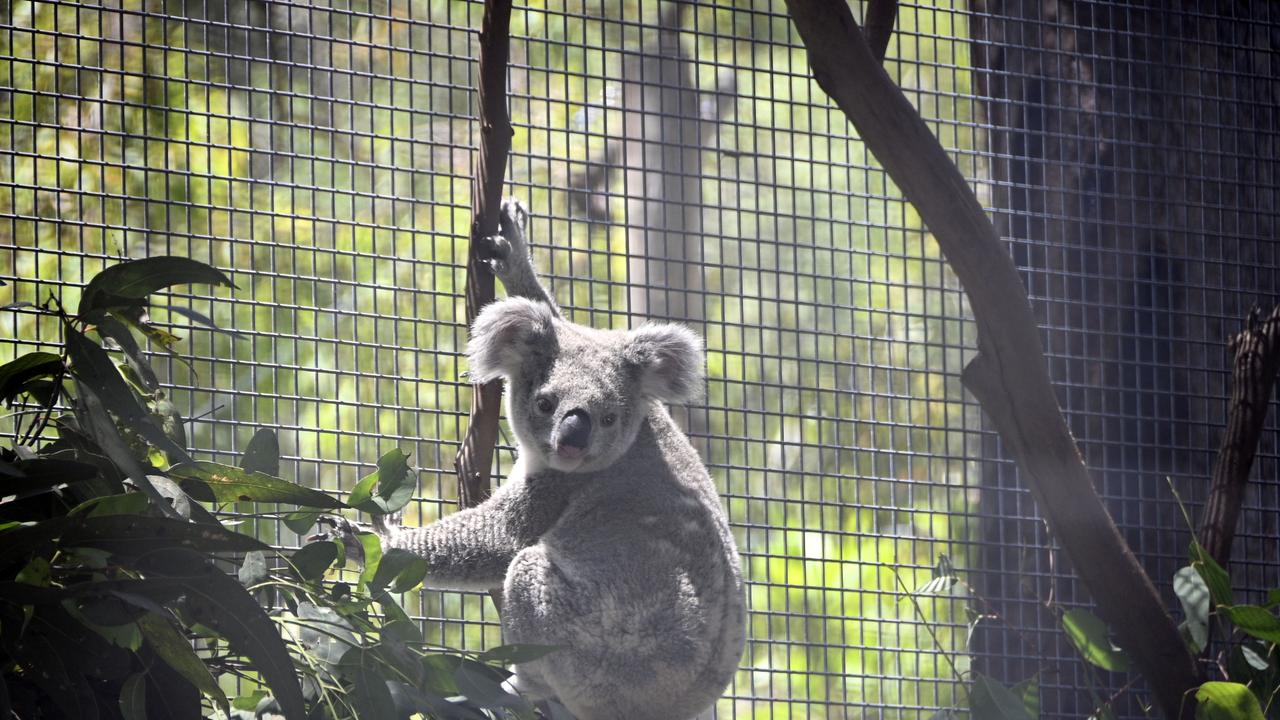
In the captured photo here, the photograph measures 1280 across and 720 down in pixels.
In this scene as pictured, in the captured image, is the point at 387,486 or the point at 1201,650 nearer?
the point at 387,486

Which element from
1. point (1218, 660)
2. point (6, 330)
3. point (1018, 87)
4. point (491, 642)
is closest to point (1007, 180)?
point (1018, 87)

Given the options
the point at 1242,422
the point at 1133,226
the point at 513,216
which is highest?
the point at 1133,226

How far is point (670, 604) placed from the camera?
8.20ft

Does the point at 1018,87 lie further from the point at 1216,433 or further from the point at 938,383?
the point at 938,383

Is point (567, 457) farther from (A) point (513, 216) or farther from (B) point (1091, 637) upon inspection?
(B) point (1091, 637)

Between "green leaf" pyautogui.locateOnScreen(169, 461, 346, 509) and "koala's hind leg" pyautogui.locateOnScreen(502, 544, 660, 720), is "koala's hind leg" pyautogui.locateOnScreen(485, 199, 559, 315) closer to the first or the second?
"koala's hind leg" pyautogui.locateOnScreen(502, 544, 660, 720)

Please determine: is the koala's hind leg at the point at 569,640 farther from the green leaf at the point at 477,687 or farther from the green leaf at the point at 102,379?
the green leaf at the point at 102,379

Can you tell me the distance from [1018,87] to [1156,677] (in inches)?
60.6

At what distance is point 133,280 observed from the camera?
1.34 m

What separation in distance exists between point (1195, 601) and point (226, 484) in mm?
1851

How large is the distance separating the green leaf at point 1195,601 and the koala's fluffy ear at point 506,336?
4.08 feet

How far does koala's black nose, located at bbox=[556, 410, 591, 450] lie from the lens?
2.50m

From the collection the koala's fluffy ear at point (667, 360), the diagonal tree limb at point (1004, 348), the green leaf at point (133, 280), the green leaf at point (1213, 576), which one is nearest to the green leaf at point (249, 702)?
the green leaf at point (133, 280)

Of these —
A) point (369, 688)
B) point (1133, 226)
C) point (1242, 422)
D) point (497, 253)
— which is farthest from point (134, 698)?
point (1133, 226)
